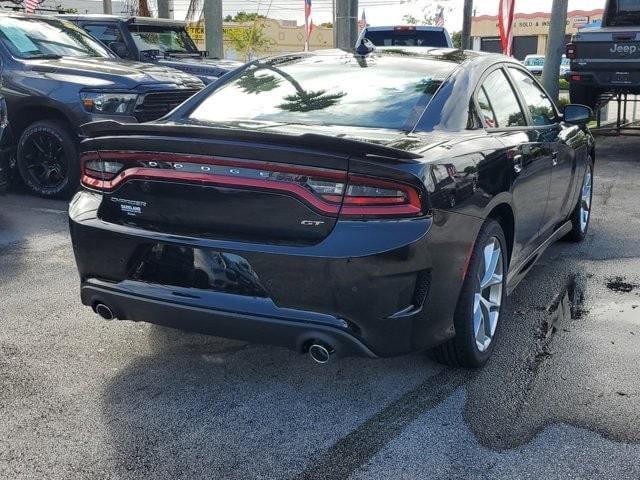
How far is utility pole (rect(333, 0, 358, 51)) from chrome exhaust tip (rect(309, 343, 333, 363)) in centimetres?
→ 1213

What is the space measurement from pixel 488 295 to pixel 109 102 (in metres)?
5.22

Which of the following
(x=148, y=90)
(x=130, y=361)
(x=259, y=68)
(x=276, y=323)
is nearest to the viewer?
(x=276, y=323)

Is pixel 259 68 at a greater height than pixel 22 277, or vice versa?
pixel 259 68

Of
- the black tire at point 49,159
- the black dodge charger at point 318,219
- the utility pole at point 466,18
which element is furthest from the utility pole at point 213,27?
the black dodge charger at point 318,219

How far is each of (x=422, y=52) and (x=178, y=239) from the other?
2194 mm

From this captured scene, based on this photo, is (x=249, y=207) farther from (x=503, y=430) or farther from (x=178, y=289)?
(x=503, y=430)

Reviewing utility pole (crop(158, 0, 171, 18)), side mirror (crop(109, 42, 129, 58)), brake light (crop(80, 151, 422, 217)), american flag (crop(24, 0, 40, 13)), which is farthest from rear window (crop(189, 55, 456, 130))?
utility pole (crop(158, 0, 171, 18))

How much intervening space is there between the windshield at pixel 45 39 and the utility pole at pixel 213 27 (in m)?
6.24

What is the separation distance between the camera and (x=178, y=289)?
334 centimetres

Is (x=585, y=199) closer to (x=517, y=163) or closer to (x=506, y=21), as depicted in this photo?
(x=517, y=163)

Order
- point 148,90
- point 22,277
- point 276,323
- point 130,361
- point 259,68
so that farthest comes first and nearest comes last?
point 148,90, point 22,277, point 259,68, point 130,361, point 276,323

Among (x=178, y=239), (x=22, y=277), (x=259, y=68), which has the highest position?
(x=259, y=68)

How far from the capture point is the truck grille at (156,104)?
25.9ft

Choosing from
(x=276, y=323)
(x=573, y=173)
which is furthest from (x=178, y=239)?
(x=573, y=173)
